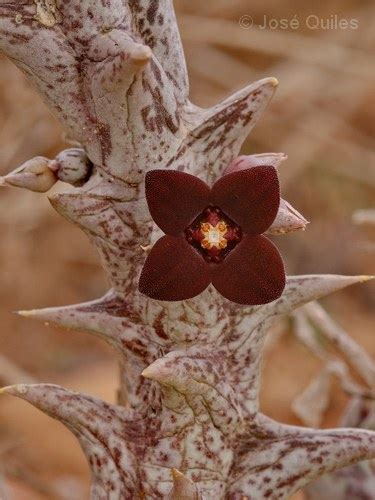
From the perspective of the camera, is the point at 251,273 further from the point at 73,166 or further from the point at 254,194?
the point at 73,166

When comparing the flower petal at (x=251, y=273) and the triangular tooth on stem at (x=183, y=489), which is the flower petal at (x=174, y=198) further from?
the triangular tooth on stem at (x=183, y=489)

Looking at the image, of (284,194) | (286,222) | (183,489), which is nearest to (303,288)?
(286,222)

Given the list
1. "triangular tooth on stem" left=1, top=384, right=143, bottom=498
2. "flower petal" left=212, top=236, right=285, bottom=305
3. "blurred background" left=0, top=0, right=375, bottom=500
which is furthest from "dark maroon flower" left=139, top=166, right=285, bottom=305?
"blurred background" left=0, top=0, right=375, bottom=500

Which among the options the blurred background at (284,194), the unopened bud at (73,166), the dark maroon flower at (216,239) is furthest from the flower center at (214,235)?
the blurred background at (284,194)

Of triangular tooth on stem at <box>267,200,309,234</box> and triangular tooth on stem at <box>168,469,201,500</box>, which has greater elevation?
triangular tooth on stem at <box>267,200,309,234</box>

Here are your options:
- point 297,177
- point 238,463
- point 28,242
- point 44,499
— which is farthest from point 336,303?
point 238,463

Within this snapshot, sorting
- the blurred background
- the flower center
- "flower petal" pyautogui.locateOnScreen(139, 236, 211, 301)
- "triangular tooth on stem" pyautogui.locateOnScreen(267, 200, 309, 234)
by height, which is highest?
the blurred background

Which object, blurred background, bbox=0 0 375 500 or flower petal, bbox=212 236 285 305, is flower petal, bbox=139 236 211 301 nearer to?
flower petal, bbox=212 236 285 305

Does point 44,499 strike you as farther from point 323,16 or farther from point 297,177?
point 323,16
